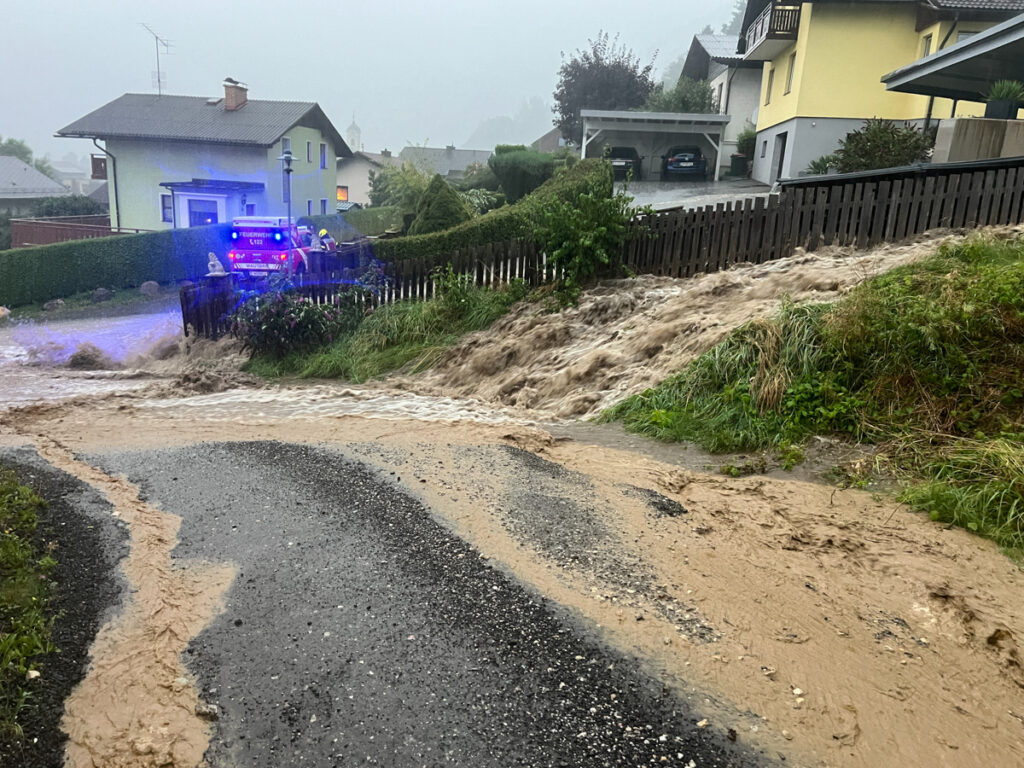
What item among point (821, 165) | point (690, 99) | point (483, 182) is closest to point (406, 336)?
point (821, 165)

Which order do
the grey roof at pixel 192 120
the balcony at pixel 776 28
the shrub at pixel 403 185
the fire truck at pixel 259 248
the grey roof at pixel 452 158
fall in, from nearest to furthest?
the fire truck at pixel 259 248 → the balcony at pixel 776 28 → the shrub at pixel 403 185 → the grey roof at pixel 192 120 → the grey roof at pixel 452 158

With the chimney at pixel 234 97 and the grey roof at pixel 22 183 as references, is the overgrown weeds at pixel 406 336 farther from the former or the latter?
the grey roof at pixel 22 183

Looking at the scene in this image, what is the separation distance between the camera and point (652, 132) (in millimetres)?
34406

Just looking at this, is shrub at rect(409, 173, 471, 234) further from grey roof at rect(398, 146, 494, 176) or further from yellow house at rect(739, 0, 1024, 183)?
grey roof at rect(398, 146, 494, 176)

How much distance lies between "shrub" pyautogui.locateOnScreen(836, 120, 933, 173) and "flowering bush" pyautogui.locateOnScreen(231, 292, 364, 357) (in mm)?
12162

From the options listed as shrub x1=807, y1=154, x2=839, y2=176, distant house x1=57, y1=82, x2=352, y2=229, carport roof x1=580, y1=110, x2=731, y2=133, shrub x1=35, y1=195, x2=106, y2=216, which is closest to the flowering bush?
shrub x1=807, y1=154, x2=839, y2=176

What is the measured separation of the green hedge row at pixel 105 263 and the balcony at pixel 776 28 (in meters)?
20.7

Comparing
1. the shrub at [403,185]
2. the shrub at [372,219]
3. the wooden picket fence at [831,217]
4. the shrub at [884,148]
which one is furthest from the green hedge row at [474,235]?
the shrub at [372,219]

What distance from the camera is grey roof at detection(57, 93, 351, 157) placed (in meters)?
36.6

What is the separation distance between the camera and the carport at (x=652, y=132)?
31.7m

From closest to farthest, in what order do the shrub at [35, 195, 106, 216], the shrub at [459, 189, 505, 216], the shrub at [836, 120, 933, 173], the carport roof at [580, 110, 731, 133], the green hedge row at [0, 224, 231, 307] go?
1. the shrub at [836, 120, 933, 173]
2. the green hedge row at [0, 224, 231, 307]
3. the shrub at [459, 189, 505, 216]
4. the carport roof at [580, 110, 731, 133]
5. the shrub at [35, 195, 106, 216]

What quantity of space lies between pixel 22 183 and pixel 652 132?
5088cm

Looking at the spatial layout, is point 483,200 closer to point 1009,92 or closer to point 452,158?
point 1009,92

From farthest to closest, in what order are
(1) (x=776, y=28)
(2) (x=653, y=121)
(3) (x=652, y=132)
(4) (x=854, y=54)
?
(3) (x=652, y=132) → (2) (x=653, y=121) → (1) (x=776, y=28) → (4) (x=854, y=54)
